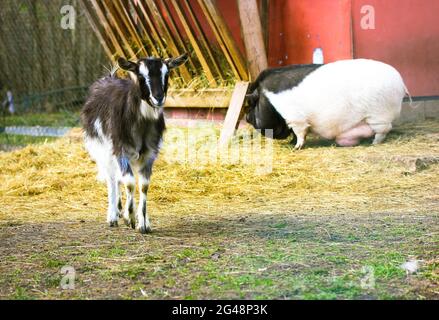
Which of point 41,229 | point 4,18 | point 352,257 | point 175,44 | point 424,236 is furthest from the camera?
point 4,18

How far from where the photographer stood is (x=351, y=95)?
8742mm

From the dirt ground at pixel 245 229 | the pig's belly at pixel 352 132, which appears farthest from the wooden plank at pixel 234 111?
the pig's belly at pixel 352 132

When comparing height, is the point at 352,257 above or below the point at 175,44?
below

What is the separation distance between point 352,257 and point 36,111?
1325 centimetres

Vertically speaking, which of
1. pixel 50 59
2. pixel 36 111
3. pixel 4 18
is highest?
pixel 4 18

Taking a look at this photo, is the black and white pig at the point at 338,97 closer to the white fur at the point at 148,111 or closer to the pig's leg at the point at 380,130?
the pig's leg at the point at 380,130

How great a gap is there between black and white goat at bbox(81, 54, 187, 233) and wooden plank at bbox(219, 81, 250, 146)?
3234mm

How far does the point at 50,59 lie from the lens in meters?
16.9

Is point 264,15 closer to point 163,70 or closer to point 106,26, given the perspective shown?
point 106,26

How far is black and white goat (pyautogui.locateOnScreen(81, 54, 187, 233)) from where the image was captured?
18.2 feet

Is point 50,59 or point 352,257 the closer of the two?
point 352,257
